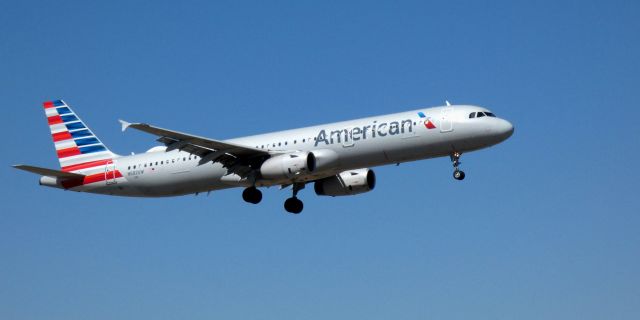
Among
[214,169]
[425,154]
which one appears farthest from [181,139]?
[425,154]

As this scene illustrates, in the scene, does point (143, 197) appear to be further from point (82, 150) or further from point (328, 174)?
point (328, 174)

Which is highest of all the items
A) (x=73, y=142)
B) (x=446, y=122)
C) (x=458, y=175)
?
(x=73, y=142)

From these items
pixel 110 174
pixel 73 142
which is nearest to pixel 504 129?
pixel 110 174

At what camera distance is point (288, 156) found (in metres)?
50.8

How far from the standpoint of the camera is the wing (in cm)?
4978

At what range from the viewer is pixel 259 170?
172 ft

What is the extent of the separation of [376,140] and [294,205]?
869 cm

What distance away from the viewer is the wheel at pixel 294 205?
56.7 metres

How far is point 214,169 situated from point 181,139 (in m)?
4.04

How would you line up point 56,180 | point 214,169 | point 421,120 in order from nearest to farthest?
point 421,120
point 214,169
point 56,180

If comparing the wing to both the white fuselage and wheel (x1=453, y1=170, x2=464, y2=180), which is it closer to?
the white fuselage

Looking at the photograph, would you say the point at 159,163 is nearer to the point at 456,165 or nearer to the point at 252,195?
the point at 252,195

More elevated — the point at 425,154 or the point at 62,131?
the point at 62,131

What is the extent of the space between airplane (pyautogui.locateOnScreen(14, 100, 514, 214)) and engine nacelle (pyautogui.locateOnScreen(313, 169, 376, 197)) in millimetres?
51
